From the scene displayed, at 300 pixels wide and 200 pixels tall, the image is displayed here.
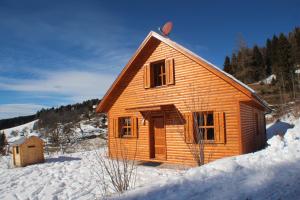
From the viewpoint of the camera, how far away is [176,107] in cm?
1222

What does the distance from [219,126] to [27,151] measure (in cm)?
973

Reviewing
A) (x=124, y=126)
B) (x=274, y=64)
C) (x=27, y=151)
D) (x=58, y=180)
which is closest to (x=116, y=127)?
(x=124, y=126)

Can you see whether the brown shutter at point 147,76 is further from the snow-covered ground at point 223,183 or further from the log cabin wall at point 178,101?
the snow-covered ground at point 223,183

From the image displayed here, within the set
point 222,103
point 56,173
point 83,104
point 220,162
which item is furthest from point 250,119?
point 83,104

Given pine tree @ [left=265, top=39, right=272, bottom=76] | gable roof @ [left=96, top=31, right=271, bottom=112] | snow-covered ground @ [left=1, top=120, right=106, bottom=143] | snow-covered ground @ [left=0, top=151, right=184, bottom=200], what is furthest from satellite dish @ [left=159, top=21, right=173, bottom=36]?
pine tree @ [left=265, top=39, right=272, bottom=76]

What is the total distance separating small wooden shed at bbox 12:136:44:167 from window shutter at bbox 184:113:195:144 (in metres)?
7.92

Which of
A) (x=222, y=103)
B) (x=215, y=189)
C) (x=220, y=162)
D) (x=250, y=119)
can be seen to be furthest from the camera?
(x=250, y=119)

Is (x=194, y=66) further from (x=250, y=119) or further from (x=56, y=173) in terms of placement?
(x=56, y=173)

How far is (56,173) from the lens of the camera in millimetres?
11391

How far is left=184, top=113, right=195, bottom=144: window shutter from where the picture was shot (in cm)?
1150

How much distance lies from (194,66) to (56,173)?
24.6 feet

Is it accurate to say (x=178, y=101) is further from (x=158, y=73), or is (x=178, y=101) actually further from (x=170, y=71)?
(x=158, y=73)

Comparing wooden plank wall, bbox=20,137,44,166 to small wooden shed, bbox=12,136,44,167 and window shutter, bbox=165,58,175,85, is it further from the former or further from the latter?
window shutter, bbox=165,58,175,85

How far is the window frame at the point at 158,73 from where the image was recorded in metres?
13.3
